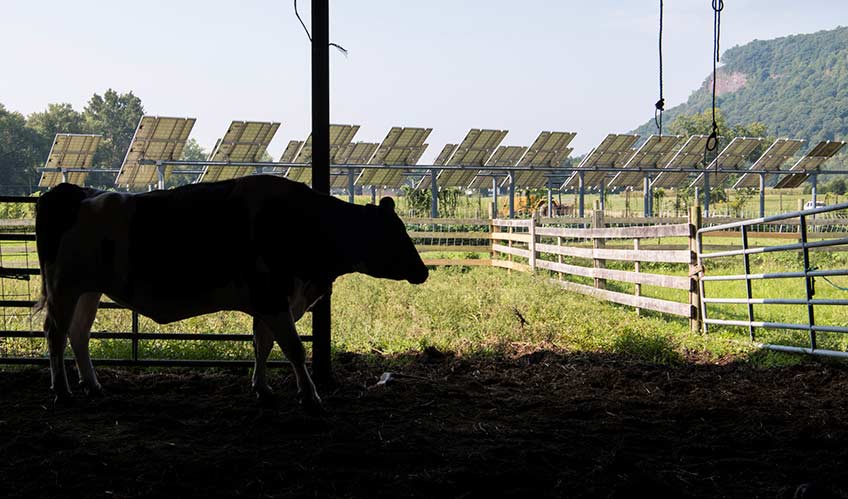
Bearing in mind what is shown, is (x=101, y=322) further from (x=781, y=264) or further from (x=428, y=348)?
(x=781, y=264)

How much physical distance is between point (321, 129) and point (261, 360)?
1660 mm

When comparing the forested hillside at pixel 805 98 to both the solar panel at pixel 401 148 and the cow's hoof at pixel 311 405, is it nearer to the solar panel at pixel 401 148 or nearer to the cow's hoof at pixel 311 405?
the solar panel at pixel 401 148

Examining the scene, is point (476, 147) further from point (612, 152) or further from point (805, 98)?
point (805, 98)

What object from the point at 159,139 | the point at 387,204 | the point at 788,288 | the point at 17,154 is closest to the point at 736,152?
the point at 159,139

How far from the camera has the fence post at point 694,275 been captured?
826 cm

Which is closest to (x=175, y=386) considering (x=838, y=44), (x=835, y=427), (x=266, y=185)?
(x=266, y=185)

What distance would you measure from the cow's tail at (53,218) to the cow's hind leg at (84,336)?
244 millimetres

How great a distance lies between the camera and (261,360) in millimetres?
5027

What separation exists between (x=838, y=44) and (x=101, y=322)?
216990 mm

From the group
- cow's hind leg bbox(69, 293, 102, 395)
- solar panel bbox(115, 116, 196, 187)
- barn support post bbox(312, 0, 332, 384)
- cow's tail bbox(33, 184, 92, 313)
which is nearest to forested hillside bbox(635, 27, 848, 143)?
solar panel bbox(115, 116, 196, 187)

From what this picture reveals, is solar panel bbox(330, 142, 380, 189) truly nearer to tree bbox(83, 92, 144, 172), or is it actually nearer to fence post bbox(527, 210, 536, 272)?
fence post bbox(527, 210, 536, 272)

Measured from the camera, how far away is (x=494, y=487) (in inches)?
125

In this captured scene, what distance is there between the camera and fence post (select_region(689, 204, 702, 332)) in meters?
8.26

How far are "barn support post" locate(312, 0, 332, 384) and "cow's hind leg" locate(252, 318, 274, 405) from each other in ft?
1.53
